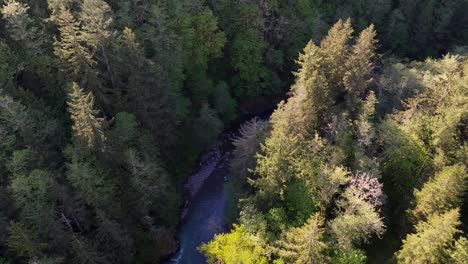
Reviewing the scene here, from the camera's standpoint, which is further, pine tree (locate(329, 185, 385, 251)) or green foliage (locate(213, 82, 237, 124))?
green foliage (locate(213, 82, 237, 124))

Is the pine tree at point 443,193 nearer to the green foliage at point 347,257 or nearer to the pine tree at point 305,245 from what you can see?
the green foliage at point 347,257

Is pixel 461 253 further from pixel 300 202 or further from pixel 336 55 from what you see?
pixel 336 55

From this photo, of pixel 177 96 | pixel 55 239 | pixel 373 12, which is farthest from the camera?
pixel 373 12

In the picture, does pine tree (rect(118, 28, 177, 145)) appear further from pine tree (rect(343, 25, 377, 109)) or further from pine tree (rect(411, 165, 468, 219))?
pine tree (rect(411, 165, 468, 219))

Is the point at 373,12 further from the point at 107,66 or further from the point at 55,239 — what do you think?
the point at 55,239

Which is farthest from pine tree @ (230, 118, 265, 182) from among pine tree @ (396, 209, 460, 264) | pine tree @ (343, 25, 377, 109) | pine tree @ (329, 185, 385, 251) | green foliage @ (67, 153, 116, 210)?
pine tree @ (396, 209, 460, 264)

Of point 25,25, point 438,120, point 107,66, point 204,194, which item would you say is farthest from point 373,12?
point 25,25
